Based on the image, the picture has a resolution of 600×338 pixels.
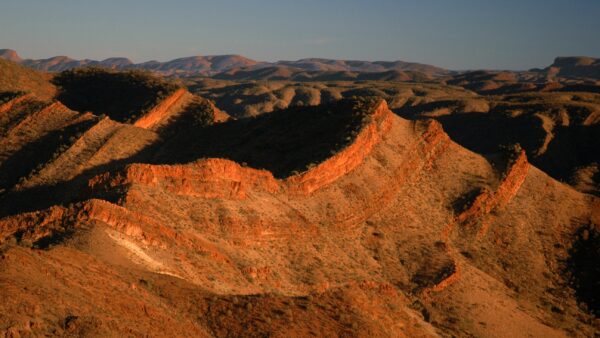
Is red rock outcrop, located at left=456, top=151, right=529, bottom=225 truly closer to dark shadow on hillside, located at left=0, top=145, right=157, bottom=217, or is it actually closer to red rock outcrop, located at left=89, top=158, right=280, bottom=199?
red rock outcrop, located at left=89, top=158, right=280, bottom=199

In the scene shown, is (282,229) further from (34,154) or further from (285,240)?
(34,154)

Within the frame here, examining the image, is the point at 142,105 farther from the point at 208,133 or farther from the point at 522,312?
the point at 522,312

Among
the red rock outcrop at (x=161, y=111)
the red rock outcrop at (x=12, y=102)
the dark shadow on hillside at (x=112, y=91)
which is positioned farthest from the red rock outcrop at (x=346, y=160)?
the red rock outcrop at (x=12, y=102)

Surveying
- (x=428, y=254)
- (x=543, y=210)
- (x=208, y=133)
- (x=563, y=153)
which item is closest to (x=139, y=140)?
(x=208, y=133)

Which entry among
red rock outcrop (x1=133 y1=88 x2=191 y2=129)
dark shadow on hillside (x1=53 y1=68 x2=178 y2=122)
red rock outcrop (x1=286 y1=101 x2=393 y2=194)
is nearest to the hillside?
dark shadow on hillside (x1=53 y1=68 x2=178 y2=122)

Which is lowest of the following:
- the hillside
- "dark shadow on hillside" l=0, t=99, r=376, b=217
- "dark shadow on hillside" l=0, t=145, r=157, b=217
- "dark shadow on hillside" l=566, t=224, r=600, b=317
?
"dark shadow on hillside" l=566, t=224, r=600, b=317

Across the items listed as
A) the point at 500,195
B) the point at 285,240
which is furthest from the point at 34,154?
the point at 500,195
